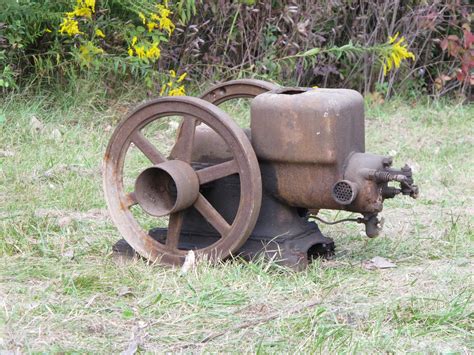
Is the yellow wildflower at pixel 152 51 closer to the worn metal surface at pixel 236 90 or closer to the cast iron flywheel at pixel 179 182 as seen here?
the worn metal surface at pixel 236 90

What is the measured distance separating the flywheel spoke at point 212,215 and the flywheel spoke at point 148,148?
273 mm

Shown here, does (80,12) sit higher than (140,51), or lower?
higher

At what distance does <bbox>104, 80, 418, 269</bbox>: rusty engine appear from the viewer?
3984 mm

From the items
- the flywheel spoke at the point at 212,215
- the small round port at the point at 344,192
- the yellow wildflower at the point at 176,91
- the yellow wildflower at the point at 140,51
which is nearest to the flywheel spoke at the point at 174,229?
the flywheel spoke at the point at 212,215

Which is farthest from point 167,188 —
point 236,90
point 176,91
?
point 176,91

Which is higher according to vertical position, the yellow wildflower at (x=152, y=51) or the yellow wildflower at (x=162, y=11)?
the yellow wildflower at (x=162, y=11)

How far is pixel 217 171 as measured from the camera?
4105 millimetres

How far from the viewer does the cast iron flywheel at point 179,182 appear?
3.99 meters

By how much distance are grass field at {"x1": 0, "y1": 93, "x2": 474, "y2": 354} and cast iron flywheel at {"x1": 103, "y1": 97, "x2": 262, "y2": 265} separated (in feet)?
0.37

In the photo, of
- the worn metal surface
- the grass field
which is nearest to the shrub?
the grass field

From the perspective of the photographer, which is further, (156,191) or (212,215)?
(156,191)

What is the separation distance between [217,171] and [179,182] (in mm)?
195

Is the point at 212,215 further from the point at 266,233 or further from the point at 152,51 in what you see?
the point at 152,51

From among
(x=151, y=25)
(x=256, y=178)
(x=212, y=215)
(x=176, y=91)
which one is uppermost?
(x=256, y=178)
